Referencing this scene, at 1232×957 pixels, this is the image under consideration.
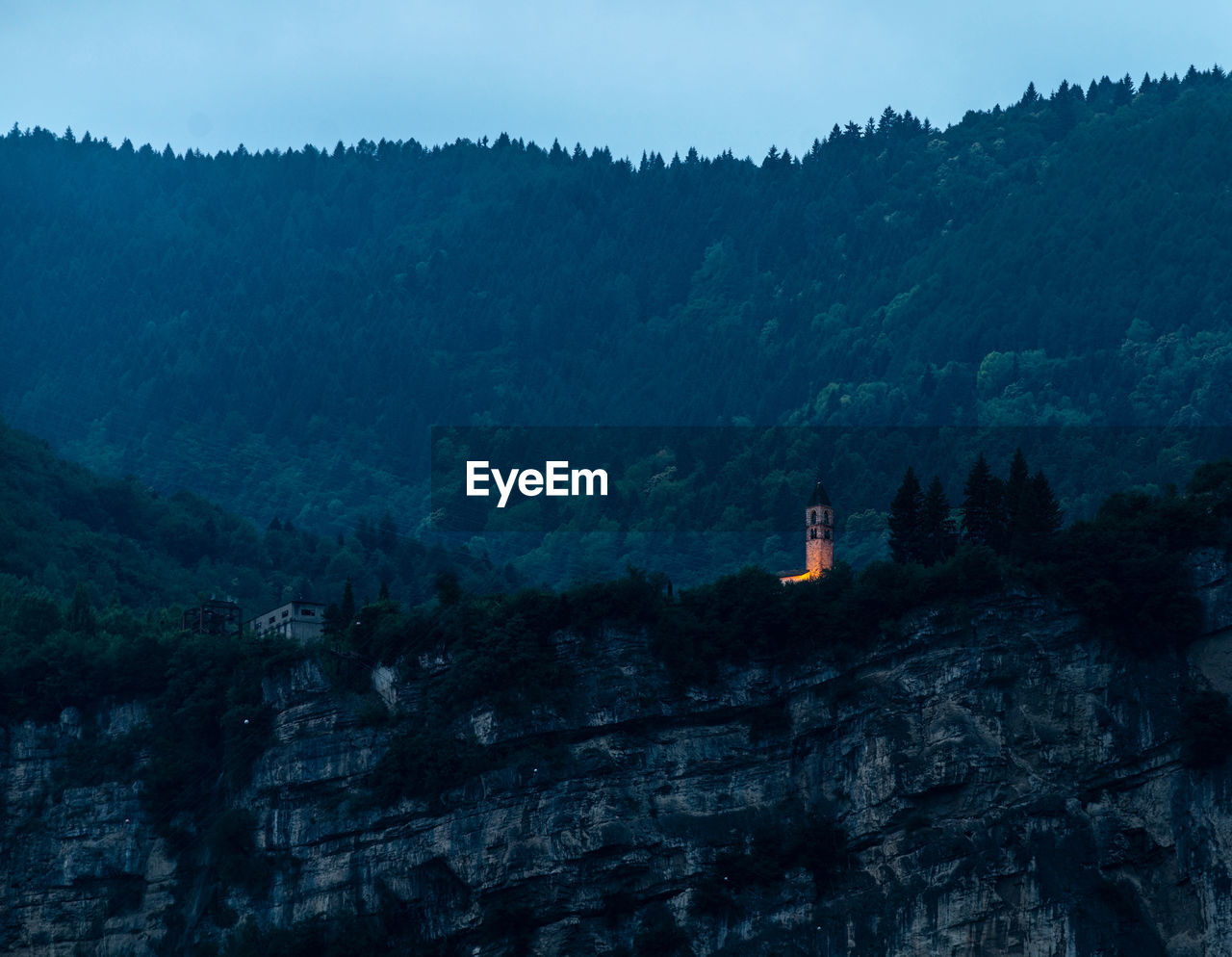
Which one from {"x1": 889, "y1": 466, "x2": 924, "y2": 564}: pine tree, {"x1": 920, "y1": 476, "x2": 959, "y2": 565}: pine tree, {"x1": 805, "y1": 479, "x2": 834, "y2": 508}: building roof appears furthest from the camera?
{"x1": 805, "y1": 479, "x2": 834, "y2": 508}: building roof

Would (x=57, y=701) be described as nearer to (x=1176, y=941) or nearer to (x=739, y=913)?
(x=739, y=913)

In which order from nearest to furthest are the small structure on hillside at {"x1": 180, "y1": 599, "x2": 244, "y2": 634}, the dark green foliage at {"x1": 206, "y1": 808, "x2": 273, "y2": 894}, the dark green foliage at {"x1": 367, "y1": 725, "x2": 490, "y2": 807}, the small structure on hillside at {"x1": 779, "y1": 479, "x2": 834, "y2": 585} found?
the dark green foliage at {"x1": 367, "y1": 725, "x2": 490, "y2": 807} < the dark green foliage at {"x1": 206, "y1": 808, "x2": 273, "y2": 894} < the small structure on hillside at {"x1": 779, "y1": 479, "x2": 834, "y2": 585} < the small structure on hillside at {"x1": 180, "y1": 599, "x2": 244, "y2": 634}

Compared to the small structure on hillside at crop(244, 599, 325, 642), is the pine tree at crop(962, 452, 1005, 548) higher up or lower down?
higher up

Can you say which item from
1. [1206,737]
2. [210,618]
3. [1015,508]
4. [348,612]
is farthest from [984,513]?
[210,618]

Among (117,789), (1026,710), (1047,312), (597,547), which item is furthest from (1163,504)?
(1047,312)

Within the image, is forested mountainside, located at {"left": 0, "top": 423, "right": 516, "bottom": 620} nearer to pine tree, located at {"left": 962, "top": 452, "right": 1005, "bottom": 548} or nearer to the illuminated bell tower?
the illuminated bell tower

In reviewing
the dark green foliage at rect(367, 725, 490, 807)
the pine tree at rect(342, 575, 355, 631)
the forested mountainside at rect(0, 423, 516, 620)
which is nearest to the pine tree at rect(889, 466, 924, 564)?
the dark green foliage at rect(367, 725, 490, 807)

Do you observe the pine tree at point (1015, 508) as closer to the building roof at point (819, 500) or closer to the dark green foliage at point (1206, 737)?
the dark green foliage at point (1206, 737)
